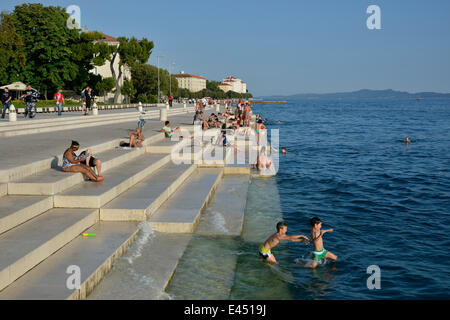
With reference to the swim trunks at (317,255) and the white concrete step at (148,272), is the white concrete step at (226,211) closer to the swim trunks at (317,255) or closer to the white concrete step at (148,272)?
the white concrete step at (148,272)

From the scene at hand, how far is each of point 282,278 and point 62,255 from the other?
11.3ft

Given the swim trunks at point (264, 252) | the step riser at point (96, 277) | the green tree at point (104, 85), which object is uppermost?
the green tree at point (104, 85)

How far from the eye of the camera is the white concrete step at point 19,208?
21.4 feet

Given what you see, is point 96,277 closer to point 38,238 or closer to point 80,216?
point 38,238

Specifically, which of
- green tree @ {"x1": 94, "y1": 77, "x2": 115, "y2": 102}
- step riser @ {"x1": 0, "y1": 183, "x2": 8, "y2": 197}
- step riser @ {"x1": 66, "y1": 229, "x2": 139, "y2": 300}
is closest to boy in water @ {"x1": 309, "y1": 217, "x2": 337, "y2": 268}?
step riser @ {"x1": 66, "y1": 229, "x2": 139, "y2": 300}

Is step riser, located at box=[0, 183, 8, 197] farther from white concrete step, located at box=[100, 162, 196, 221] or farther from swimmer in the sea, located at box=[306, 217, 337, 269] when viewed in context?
swimmer in the sea, located at box=[306, 217, 337, 269]

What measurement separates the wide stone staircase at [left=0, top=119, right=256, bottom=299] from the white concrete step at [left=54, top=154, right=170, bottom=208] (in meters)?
0.02

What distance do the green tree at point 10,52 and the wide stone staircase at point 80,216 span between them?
30.8 meters

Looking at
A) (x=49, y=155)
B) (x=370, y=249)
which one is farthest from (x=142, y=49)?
(x=370, y=249)

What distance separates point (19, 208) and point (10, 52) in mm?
37051

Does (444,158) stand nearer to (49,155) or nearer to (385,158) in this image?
(385,158)

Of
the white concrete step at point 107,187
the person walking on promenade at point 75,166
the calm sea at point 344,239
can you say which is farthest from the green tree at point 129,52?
the person walking on promenade at point 75,166
